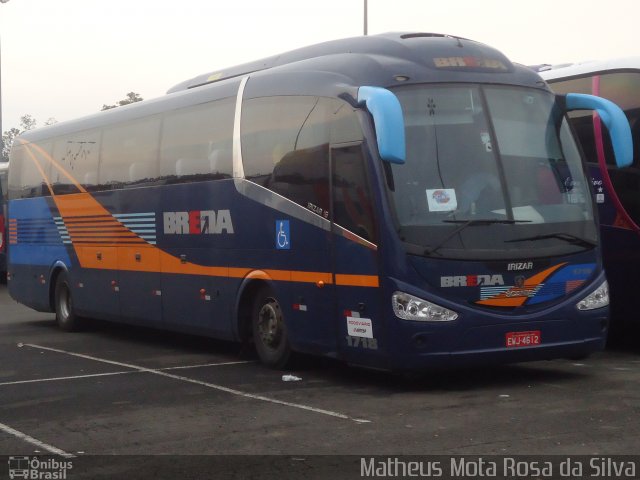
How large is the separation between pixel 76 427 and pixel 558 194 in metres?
5.10

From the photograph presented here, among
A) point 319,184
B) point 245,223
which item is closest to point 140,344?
point 245,223

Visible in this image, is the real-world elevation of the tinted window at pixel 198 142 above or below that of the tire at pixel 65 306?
above

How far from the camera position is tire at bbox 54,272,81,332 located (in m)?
18.7

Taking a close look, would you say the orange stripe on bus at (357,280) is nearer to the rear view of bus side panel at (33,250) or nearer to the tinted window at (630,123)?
the tinted window at (630,123)

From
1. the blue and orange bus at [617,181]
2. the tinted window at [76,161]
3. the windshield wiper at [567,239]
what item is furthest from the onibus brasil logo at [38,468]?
the tinted window at [76,161]

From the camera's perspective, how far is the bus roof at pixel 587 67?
44.8 ft

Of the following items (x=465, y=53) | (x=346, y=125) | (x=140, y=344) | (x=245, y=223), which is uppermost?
(x=465, y=53)

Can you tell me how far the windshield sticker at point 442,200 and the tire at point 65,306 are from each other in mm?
9133

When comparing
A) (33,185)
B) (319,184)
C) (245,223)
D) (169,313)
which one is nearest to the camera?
(319,184)

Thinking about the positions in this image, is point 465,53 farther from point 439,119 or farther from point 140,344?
point 140,344

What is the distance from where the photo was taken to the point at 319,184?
11.7 m

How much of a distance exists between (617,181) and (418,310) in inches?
158

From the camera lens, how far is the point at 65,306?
18.9 metres

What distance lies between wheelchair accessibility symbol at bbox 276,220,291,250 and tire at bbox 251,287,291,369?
618 millimetres
